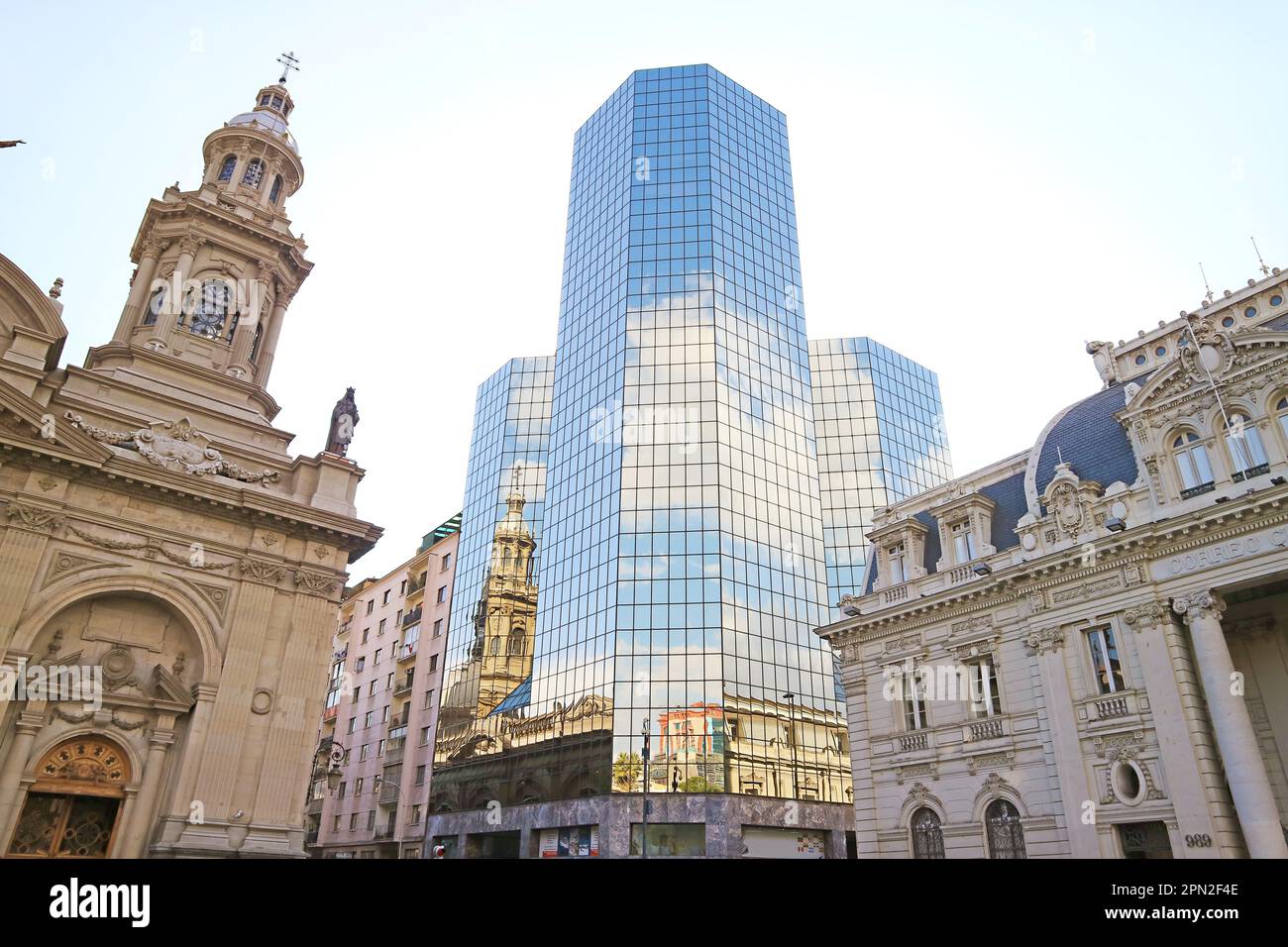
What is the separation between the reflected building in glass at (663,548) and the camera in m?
55.6

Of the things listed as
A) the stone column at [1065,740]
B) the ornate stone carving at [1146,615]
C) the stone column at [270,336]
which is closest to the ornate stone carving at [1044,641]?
the stone column at [1065,740]

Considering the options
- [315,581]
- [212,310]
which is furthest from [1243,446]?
[212,310]

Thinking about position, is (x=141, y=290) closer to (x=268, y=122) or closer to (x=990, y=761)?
(x=268, y=122)

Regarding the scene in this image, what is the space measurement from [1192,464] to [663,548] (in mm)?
37732

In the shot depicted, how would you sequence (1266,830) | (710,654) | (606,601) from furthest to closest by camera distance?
(606,601)
(710,654)
(1266,830)

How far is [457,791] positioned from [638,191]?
5727cm

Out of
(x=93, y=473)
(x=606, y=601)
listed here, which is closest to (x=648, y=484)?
(x=606, y=601)

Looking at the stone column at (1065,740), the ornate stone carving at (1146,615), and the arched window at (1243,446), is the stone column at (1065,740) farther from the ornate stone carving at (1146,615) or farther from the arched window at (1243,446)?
the arched window at (1243,446)

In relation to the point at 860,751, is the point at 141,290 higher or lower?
higher

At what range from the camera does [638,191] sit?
7719 centimetres

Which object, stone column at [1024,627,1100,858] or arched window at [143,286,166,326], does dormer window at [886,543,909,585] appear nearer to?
stone column at [1024,627,1100,858]

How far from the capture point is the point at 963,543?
117 ft
